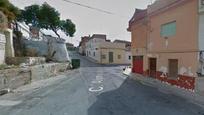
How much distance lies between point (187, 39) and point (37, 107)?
31.2ft

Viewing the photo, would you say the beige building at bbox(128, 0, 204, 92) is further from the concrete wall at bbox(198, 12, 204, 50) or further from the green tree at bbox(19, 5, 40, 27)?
the green tree at bbox(19, 5, 40, 27)

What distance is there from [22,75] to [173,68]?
35.1 ft

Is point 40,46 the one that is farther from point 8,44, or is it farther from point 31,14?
point 31,14

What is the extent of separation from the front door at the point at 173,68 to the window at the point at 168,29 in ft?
6.04

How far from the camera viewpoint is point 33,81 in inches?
724

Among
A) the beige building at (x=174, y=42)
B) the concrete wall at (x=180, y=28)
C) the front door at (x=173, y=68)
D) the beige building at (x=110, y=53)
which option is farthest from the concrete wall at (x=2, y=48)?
the beige building at (x=110, y=53)

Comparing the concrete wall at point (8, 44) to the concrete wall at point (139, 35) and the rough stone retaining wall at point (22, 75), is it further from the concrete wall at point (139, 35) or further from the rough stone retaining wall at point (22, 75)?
the concrete wall at point (139, 35)

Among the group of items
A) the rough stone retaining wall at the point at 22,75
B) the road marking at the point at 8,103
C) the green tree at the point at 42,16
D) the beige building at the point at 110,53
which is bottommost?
the road marking at the point at 8,103

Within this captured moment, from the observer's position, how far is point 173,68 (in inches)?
624

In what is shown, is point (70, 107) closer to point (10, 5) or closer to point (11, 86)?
point (11, 86)

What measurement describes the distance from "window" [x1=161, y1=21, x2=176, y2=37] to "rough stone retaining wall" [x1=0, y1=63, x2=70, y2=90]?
1057 cm

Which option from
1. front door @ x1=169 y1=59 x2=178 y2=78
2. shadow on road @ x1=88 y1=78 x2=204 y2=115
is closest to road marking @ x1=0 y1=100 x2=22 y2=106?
shadow on road @ x1=88 y1=78 x2=204 y2=115

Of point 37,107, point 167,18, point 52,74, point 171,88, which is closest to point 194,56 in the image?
point 171,88

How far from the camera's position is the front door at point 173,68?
1540 cm
